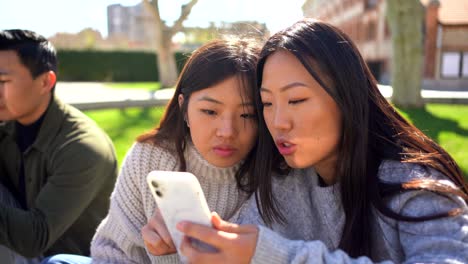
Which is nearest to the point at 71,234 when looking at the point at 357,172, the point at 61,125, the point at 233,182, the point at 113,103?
the point at 61,125

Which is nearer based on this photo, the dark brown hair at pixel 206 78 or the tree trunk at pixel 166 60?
the dark brown hair at pixel 206 78

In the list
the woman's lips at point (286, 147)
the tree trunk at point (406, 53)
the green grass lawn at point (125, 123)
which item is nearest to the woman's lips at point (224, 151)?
the woman's lips at point (286, 147)

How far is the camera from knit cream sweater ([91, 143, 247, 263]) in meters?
1.73

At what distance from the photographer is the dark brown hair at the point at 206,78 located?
1638 mm

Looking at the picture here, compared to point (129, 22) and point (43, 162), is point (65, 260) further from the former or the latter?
point (129, 22)

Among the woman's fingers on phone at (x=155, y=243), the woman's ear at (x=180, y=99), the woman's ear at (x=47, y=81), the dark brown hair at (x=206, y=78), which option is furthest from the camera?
the woman's ear at (x=47, y=81)

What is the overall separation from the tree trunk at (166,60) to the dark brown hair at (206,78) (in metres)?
16.0

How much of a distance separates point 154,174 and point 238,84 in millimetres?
596

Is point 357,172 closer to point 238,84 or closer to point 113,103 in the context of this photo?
point 238,84

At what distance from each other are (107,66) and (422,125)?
23.1m

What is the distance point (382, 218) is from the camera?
131 centimetres

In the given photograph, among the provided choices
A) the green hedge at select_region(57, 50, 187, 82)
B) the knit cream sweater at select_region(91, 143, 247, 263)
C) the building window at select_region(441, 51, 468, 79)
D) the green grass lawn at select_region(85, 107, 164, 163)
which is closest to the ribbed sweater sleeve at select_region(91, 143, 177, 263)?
the knit cream sweater at select_region(91, 143, 247, 263)

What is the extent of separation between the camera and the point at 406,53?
963 cm

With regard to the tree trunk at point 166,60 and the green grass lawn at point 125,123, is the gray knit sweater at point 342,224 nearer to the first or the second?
the green grass lawn at point 125,123
